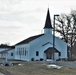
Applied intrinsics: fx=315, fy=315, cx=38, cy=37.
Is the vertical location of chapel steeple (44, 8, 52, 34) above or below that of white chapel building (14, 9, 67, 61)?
above

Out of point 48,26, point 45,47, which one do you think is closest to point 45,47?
point 45,47

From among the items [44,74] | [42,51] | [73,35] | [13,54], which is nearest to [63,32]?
[73,35]

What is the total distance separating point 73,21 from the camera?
3428 inches

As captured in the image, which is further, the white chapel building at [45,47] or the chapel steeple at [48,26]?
the chapel steeple at [48,26]

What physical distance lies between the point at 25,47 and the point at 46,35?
6581 mm

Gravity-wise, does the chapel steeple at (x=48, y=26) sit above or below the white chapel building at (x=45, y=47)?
above

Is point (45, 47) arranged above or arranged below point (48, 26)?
below

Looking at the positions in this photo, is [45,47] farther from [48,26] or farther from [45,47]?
[48,26]

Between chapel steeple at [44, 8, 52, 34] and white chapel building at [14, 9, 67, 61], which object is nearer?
white chapel building at [14, 9, 67, 61]

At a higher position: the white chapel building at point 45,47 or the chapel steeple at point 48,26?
the chapel steeple at point 48,26

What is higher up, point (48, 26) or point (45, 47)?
point (48, 26)

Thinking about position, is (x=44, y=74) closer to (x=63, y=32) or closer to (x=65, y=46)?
(x=65, y=46)

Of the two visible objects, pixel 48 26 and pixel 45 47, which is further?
pixel 48 26

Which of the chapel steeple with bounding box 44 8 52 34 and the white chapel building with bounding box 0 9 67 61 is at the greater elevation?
the chapel steeple with bounding box 44 8 52 34
